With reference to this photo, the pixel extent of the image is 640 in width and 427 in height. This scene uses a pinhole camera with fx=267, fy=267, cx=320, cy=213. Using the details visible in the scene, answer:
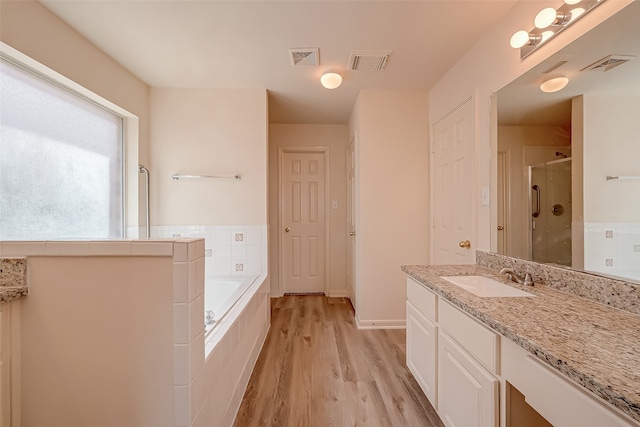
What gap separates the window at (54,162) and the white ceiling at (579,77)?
2.55 meters

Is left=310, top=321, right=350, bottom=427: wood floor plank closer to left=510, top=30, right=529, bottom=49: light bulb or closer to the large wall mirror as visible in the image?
the large wall mirror

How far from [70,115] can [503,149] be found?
303cm

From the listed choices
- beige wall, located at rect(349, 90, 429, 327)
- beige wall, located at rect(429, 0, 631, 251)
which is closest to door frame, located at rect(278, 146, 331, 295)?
beige wall, located at rect(349, 90, 429, 327)

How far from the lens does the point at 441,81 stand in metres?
2.47

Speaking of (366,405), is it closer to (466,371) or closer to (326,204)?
(466,371)

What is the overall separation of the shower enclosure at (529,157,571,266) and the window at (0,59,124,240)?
246 cm

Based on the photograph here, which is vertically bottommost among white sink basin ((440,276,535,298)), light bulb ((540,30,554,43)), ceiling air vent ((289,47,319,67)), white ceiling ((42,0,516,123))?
white sink basin ((440,276,535,298))

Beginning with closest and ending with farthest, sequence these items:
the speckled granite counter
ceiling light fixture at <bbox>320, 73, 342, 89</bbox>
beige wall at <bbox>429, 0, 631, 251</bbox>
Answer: the speckled granite counter
beige wall at <bbox>429, 0, 631, 251</bbox>
ceiling light fixture at <bbox>320, 73, 342, 89</bbox>

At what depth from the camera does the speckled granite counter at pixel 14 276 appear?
0.93 metres

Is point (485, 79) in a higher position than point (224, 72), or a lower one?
lower

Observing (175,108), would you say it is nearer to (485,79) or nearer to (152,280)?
(152,280)

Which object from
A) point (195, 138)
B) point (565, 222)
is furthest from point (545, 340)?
point (195, 138)

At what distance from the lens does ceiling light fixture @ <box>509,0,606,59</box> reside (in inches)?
46.5

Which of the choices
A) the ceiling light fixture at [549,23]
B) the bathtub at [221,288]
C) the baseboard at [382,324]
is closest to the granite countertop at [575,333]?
the ceiling light fixture at [549,23]
